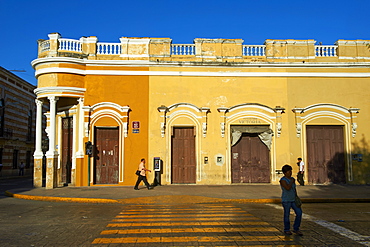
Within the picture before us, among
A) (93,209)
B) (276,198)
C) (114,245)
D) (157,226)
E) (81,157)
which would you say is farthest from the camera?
(81,157)

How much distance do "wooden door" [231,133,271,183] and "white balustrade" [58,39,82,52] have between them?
32.5 ft

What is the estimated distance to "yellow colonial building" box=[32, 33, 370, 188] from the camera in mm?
19078

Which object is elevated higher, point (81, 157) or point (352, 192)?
point (81, 157)

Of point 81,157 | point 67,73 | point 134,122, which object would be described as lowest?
point 81,157

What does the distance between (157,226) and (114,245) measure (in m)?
1.86

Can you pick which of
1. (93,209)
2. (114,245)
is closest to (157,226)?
(114,245)

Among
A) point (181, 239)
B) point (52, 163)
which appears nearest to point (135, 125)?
point (52, 163)

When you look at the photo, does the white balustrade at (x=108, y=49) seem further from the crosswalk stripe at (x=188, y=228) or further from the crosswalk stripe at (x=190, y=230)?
the crosswalk stripe at (x=190, y=230)

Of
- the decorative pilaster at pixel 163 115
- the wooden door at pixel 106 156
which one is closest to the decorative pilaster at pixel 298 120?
the decorative pilaster at pixel 163 115

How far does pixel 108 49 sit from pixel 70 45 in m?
1.99

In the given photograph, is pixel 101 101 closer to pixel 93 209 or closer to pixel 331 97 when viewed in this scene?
pixel 93 209

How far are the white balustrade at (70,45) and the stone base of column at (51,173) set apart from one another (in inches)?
226

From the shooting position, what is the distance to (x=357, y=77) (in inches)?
785

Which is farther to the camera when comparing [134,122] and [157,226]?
[134,122]
